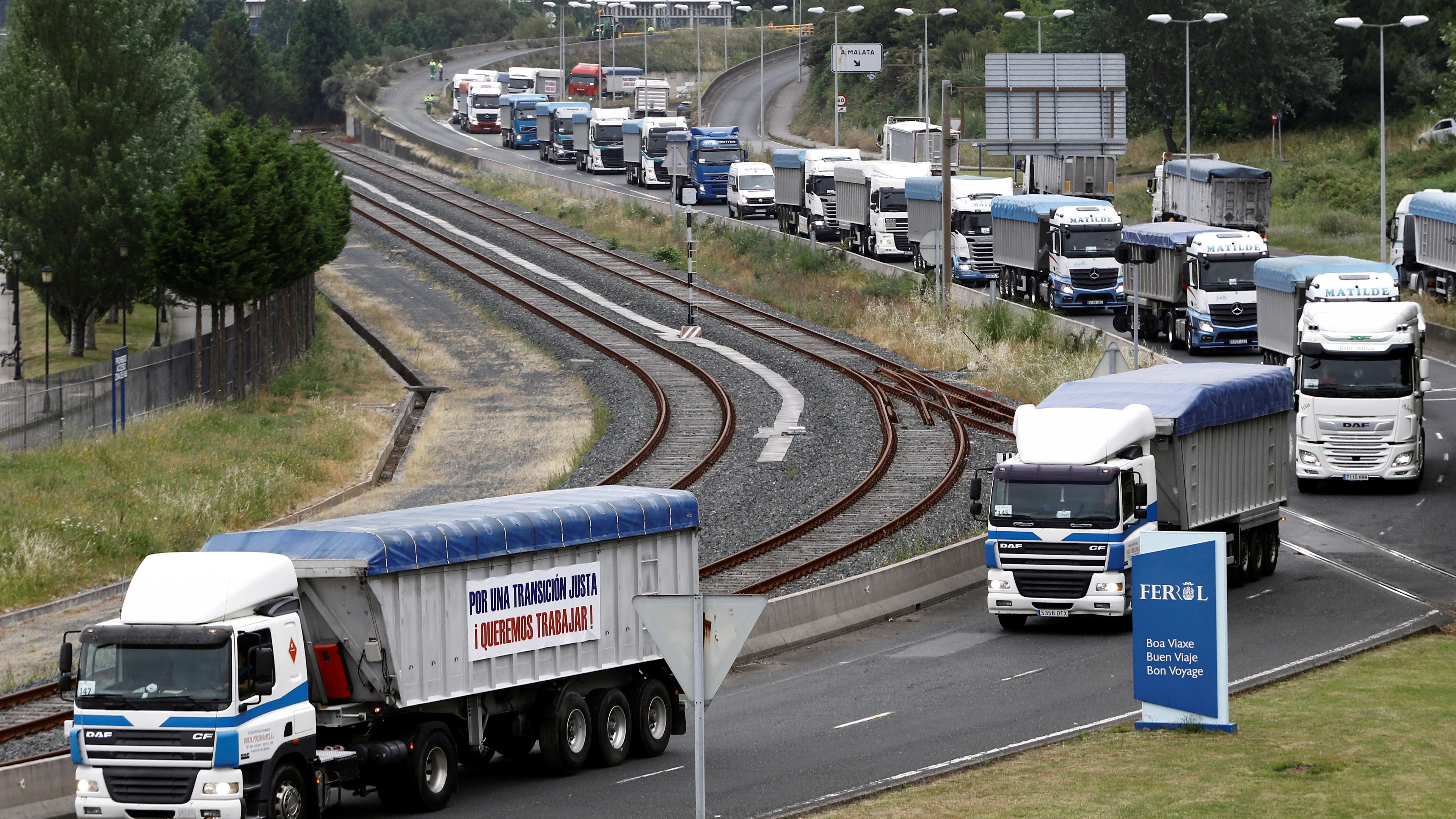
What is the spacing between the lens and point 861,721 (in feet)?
64.2

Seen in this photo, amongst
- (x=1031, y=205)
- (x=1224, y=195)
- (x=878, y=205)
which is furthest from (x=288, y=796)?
(x=878, y=205)

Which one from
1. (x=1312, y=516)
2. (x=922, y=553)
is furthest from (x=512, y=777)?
(x=1312, y=516)

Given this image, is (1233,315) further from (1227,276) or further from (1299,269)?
(1299,269)

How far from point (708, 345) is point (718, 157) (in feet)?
118

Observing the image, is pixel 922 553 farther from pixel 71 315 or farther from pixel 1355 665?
pixel 71 315

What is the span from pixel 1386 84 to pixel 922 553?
7937cm

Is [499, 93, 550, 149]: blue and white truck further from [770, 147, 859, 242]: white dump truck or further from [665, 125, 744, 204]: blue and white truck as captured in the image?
[770, 147, 859, 242]: white dump truck

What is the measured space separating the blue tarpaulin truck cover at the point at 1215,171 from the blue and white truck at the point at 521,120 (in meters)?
55.5

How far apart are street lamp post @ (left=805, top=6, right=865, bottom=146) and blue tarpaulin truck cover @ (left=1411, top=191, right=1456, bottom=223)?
40133 millimetres

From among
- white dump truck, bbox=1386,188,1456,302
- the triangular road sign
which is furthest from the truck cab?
the triangular road sign

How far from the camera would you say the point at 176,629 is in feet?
46.6

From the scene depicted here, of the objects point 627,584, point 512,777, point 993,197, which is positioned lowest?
point 512,777

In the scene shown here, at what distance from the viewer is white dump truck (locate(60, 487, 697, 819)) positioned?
46.4 feet

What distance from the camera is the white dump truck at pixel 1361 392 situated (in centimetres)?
3425
